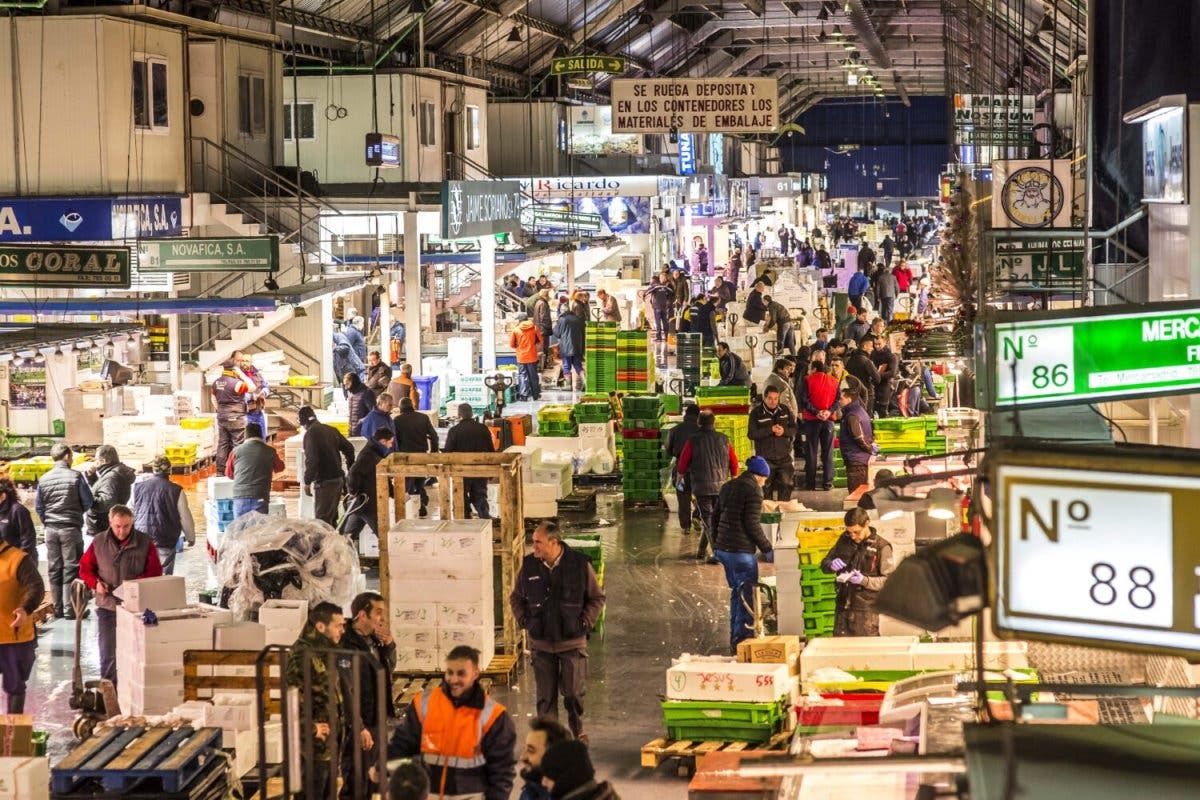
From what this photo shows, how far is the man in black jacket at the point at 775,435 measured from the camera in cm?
1702

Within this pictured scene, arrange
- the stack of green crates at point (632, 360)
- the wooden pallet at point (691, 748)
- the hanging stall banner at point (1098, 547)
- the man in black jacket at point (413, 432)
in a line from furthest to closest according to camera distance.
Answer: the stack of green crates at point (632, 360) → the man in black jacket at point (413, 432) → the wooden pallet at point (691, 748) → the hanging stall banner at point (1098, 547)

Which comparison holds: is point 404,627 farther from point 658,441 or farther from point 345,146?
point 345,146

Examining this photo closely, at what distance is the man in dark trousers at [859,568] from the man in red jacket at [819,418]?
730cm

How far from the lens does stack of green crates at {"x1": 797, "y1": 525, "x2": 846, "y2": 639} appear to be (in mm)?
12336

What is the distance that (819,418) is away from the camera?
19.1 metres

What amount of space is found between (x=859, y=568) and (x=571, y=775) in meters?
5.15

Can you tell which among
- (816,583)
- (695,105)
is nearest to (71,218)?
(695,105)

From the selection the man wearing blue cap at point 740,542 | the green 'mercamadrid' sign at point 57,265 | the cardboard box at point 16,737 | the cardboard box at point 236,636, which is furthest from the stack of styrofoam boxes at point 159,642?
the green 'mercamadrid' sign at point 57,265

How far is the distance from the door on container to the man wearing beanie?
19816mm

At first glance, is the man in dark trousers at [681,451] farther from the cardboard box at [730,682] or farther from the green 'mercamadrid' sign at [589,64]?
the green 'mercamadrid' sign at [589,64]

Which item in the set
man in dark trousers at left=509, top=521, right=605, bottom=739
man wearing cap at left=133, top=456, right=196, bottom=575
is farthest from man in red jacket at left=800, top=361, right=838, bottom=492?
man in dark trousers at left=509, top=521, right=605, bottom=739

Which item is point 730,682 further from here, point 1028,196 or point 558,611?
point 1028,196

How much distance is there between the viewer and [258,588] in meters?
11.8

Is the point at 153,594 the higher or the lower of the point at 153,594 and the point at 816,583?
the higher
